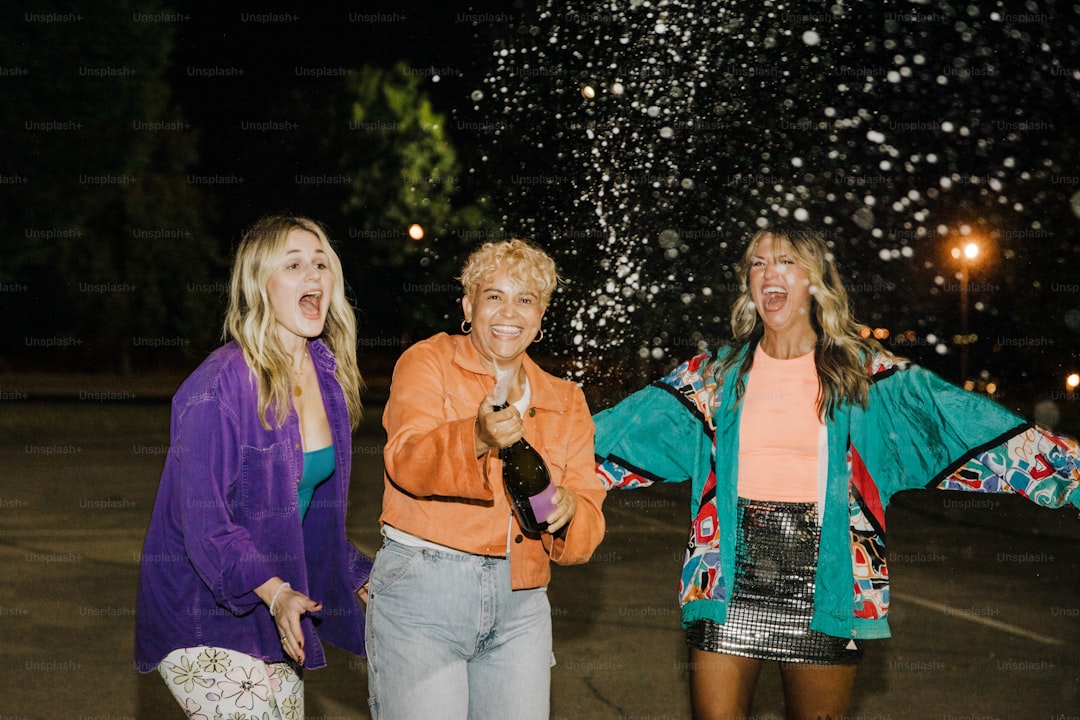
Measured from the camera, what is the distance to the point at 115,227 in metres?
40.9

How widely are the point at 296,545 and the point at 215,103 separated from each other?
48346 mm

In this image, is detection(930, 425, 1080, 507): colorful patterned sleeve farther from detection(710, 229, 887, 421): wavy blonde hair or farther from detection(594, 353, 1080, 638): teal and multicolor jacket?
detection(710, 229, 887, 421): wavy blonde hair

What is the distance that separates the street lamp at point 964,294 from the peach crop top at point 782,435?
1268 inches

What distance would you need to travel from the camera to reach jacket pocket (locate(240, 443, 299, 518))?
3.16m

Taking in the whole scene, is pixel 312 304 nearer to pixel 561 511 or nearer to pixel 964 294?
pixel 561 511

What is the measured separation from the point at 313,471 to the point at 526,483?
622 millimetres

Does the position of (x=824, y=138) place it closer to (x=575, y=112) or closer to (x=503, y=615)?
(x=575, y=112)

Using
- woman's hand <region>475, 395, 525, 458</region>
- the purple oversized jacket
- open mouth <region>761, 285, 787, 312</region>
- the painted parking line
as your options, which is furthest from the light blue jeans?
the painted parking line

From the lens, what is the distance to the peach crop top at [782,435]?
3705mm

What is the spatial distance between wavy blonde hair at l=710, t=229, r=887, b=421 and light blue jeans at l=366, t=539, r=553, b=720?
1.11 metres

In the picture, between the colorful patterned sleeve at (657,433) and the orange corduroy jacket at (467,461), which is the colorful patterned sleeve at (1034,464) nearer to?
the colorful patterned sleeve at (657,433)

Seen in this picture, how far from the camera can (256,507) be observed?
3184mm

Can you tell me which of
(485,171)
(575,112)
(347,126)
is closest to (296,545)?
(575,112)


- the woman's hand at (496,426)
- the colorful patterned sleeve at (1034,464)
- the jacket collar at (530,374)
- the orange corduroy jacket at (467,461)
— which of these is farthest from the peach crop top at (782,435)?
the woman's hand at (496,426)
